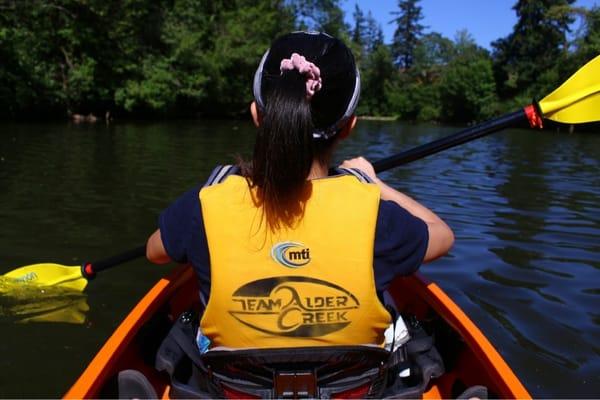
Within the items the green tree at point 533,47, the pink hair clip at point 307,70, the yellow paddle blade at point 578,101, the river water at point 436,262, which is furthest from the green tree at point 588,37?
the pink hair clip at point 307,70

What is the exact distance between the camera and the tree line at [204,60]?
835 inches

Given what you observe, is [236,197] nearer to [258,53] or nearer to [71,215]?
[71,215]

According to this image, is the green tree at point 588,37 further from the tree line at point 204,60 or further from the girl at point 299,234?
the girl at point 299,234

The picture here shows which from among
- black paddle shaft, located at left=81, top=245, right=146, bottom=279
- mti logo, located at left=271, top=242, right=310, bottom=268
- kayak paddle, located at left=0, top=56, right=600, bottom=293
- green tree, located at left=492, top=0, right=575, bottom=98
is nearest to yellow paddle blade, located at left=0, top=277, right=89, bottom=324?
black paddle shaft, located at left=81, top=245, right=146, bottom=279

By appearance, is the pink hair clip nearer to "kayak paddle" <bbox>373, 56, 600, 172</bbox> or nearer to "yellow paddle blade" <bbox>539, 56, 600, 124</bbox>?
"kayak paddle" <bbox>373, 56, 600, 172</bbox>

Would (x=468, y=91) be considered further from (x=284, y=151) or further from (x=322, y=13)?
(x=284, y=151)

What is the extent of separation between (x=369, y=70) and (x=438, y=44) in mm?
14524

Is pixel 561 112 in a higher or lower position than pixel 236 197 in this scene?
higher

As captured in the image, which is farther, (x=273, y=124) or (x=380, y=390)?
(x=380, y=390)

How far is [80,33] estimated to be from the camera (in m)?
22.2

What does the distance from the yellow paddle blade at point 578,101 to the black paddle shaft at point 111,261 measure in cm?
219

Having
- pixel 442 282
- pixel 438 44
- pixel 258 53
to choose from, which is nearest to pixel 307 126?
pixel 442 282

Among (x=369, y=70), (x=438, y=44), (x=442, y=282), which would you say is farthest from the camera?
(x=438, y=44)

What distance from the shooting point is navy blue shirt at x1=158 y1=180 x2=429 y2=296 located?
4.95 feet
